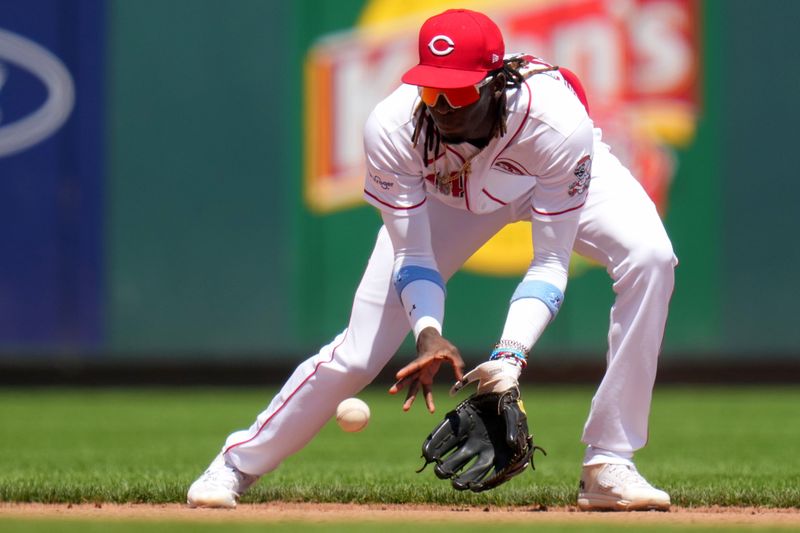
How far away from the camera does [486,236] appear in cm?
530

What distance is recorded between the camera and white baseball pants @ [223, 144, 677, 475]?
506 centimetres

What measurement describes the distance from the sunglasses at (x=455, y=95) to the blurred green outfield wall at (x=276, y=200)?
7201mm

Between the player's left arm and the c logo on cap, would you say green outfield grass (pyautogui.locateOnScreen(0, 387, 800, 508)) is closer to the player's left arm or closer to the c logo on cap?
the player's left arm

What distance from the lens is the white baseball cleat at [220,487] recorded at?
5184mm

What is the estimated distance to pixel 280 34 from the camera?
39.2 feet

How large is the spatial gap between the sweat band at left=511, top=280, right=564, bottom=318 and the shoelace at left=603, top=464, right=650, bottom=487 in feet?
2.08

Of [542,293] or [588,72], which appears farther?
[588,72]

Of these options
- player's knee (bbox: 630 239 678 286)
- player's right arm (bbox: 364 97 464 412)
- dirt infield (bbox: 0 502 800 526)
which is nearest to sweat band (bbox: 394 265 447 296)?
player's right arm (bbox: 364 97 464 412)

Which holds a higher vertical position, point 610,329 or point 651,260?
point 651,260

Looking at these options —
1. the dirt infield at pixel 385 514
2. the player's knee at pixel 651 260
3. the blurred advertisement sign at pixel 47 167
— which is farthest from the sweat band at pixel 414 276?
the blurred advertisement sign at pixel 47 167

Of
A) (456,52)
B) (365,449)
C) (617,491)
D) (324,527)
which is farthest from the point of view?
(365,449)

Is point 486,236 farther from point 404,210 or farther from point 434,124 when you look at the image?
point 434,124

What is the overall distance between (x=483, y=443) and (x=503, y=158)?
962 mm

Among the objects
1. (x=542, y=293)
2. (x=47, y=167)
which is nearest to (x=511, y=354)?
(x=542, y=293)
